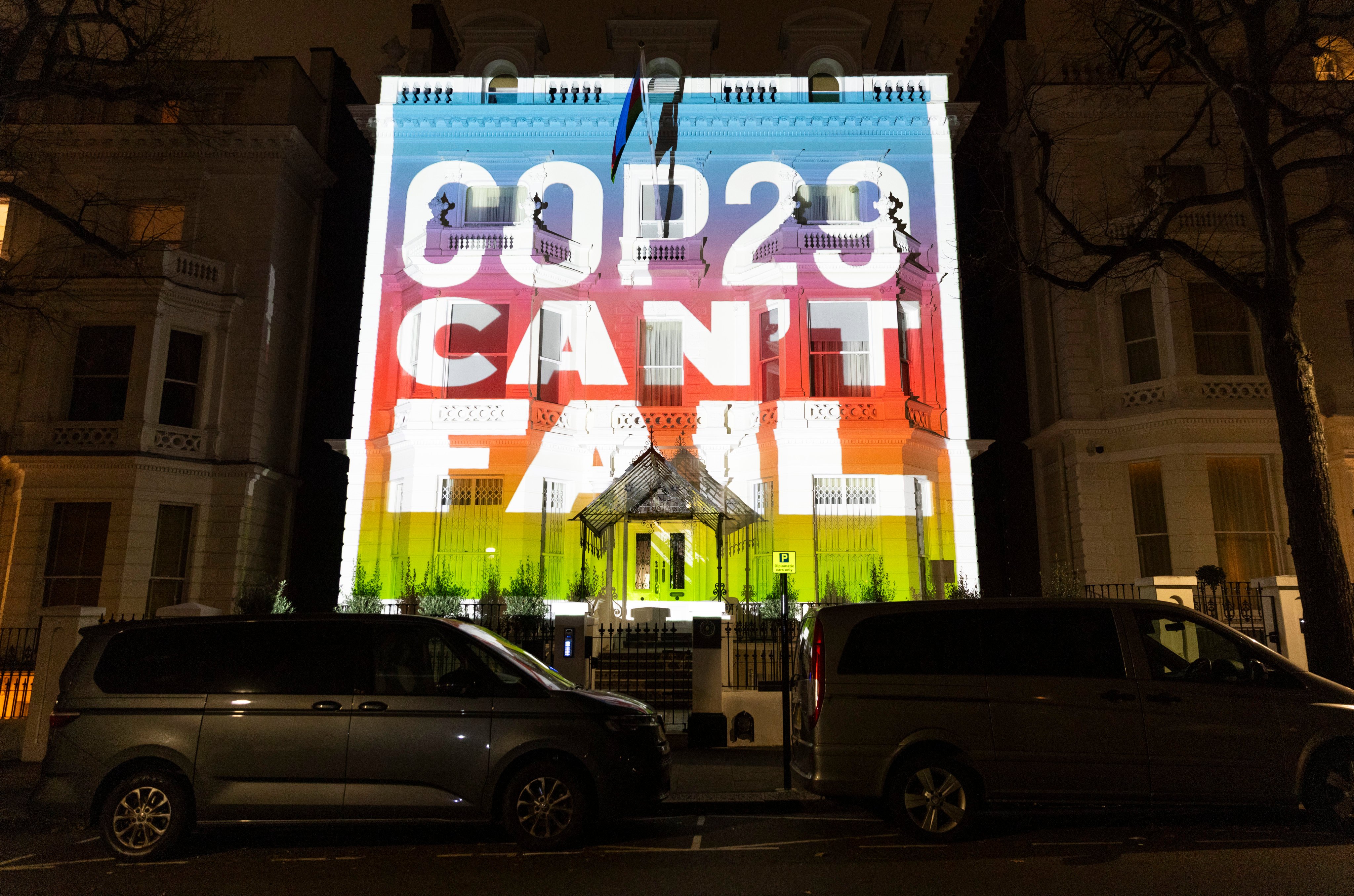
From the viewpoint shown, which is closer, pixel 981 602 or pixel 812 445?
pixel 981 602

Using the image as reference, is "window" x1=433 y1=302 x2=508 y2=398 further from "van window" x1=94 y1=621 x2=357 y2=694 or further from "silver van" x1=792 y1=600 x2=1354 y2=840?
"silver van" x1=792 y1=600 x2=1354 y2=840

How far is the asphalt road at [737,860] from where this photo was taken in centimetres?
600

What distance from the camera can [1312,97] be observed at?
13047 millimetres

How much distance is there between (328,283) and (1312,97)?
22.0 metres

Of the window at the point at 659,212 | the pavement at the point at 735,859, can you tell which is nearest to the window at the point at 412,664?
the pavement at the point at 735,859

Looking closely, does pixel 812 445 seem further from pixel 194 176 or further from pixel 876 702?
pixel 194 176

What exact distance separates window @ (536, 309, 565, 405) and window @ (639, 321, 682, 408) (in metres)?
1.95

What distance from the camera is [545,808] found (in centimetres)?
704

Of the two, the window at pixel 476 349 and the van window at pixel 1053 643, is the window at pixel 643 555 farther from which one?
the van window at pixel 1053 643

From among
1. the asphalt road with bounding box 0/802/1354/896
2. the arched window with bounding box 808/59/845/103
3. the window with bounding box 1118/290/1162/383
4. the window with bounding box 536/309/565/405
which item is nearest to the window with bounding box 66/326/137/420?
the window with bounding box 536/309/565/405

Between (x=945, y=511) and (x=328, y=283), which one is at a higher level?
(x=328, y=283)

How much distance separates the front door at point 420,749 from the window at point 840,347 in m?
14.6

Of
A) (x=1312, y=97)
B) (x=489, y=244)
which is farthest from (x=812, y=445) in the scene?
(x=1312, y=97)

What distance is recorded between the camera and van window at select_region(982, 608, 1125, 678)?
7551 mm
